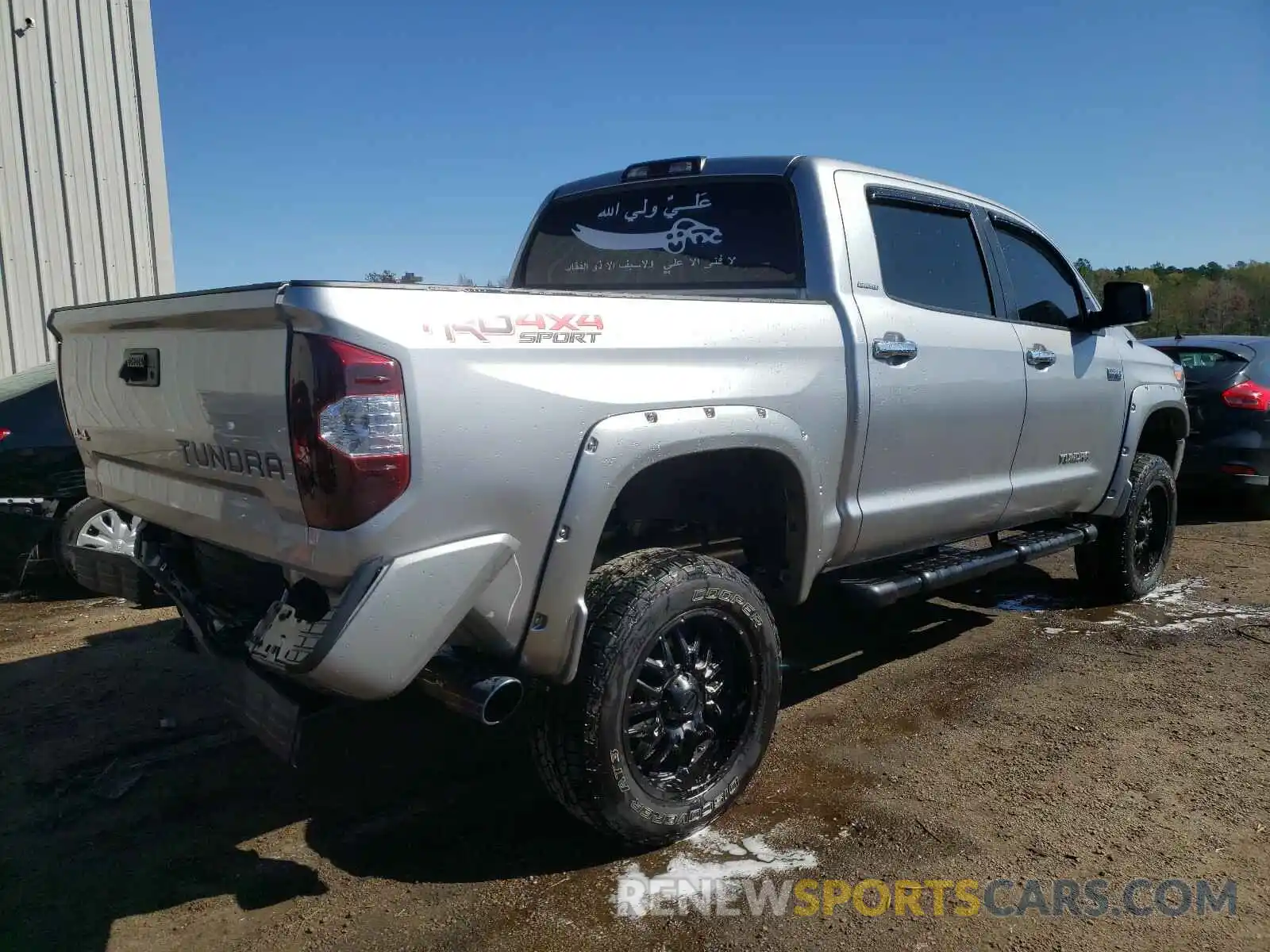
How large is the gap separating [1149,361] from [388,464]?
16.1 feet

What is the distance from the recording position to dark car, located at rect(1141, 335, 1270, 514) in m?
8.12

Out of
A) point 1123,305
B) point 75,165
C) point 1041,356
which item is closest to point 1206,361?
point 1123,305

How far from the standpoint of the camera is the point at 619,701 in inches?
109


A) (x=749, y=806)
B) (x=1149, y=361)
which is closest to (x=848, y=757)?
(x=749, y=806)

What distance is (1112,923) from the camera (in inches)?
104

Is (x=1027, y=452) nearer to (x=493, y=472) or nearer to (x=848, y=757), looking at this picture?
(x=848, y=757)

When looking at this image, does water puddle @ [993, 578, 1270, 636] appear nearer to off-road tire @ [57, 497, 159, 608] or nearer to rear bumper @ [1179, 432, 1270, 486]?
rear bumper @ [1179, 432, 1270, 486]

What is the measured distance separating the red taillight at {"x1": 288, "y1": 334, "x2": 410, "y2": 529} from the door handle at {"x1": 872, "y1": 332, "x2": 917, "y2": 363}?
6.47 ft

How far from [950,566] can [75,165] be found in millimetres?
9593

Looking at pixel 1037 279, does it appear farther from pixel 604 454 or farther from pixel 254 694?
pixel 254 694

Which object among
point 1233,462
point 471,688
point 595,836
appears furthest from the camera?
point 1233,462

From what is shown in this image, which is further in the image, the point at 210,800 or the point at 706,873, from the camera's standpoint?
the point at 210,800

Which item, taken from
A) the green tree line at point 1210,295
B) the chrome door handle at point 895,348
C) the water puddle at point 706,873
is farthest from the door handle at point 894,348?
the green tree line at point 1210,295

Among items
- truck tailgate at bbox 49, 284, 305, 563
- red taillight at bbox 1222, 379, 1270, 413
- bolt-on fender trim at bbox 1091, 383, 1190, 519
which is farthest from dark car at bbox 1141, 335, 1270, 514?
truck tailgate at bbox 49, 284, 305, 563
